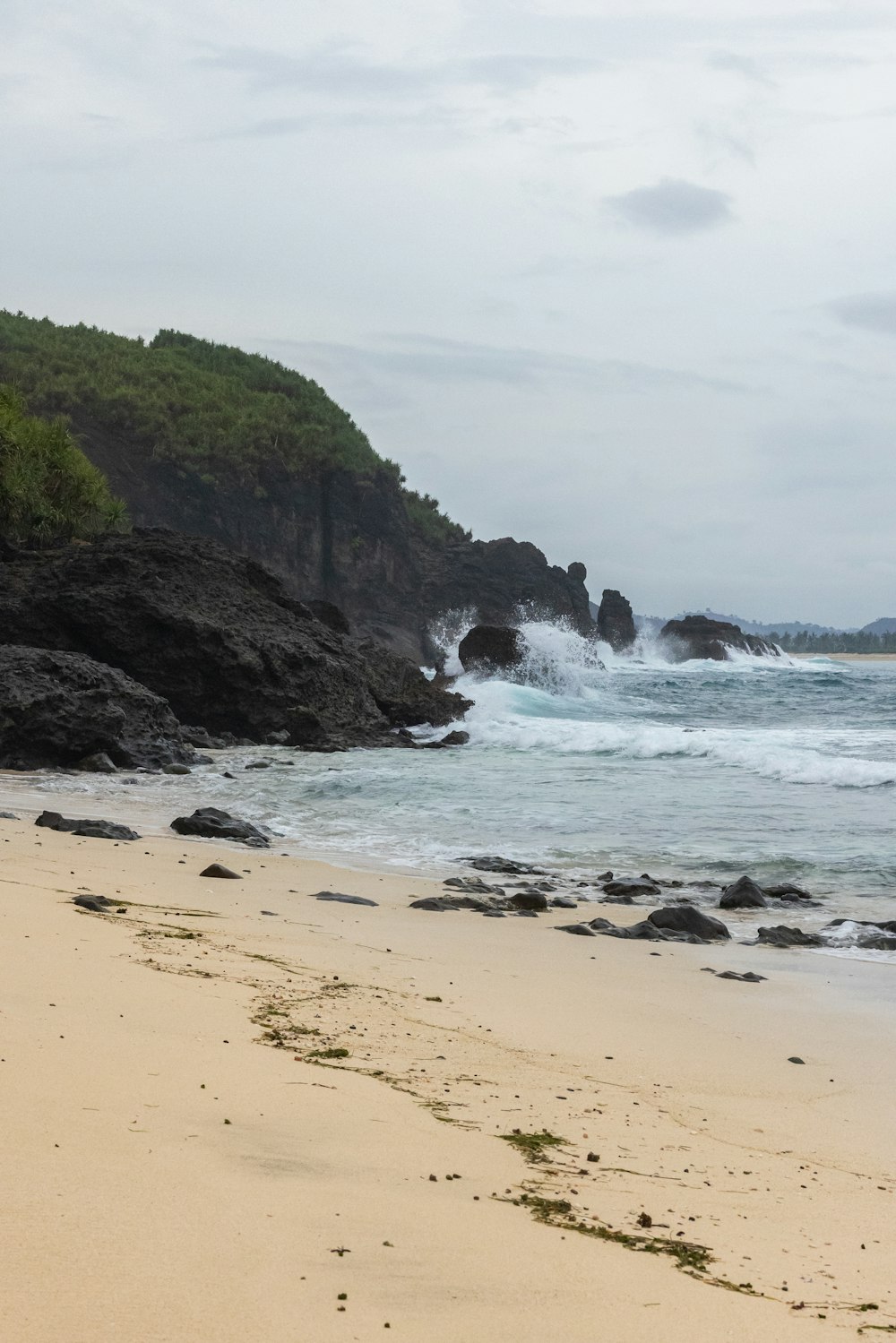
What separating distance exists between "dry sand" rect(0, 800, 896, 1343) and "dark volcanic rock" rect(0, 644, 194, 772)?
10.8 metres

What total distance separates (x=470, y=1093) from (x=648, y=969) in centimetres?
325

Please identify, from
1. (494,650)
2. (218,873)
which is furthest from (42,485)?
(218,873)

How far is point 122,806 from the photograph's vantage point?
13508 millimetres

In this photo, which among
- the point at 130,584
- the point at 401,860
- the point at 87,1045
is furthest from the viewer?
the point at 130,584

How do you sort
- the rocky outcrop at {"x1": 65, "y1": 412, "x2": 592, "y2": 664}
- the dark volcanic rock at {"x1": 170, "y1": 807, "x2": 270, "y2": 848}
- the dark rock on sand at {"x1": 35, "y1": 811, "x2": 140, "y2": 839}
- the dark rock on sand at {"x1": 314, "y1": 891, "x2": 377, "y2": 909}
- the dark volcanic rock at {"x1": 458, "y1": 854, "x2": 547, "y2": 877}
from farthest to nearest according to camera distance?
the rocky outcrop at {"x1": 65, "y1": 412, "x2": 592, "y2": 664}
the dark volcanic rock at {"x1": 170, "y1": 807, "x2": 270, "y2": 848}
the dark volcanic rock at {"x1": 458, "y1": 854, "x2": 547, "y2": 877}
the dark rock on sand at {"x1": 35, "y1": 811, "x2": 140, "y2": 839}
the dark rock on sand at {"x1": 314, "y1": 891, "x2": 377, "y2": 909}

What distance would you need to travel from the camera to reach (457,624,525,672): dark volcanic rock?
44.9m

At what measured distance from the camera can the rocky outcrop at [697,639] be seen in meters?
96.9

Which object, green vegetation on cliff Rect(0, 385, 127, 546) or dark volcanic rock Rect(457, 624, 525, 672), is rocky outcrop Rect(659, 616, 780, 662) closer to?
dark volcanic rock Rect(457, 624, 525, 672)

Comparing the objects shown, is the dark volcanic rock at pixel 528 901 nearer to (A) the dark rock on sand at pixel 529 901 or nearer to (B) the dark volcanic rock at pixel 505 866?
(A) the dark rock on sand at pixel 529 901

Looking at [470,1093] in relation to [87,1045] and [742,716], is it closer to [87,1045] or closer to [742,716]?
[87,1045]

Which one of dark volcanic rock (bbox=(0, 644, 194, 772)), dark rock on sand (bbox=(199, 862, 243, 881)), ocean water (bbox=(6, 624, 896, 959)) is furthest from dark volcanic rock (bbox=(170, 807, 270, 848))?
dark volcanic rock (bbox=(0, 644, 194, 772))

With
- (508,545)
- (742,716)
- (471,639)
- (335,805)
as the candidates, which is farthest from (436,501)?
(335,805)

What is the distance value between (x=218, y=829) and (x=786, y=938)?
5679 millimetres

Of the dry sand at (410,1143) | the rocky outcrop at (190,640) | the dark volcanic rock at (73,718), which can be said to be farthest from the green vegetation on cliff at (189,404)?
the dry sand at (410,1143)
